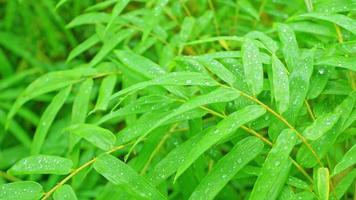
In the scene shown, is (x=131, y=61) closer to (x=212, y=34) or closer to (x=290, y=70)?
(x=290, y=70)

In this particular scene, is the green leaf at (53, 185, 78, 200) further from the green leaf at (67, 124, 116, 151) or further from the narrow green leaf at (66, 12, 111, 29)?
the narrow green leaf at (66, 12, 111, 29)

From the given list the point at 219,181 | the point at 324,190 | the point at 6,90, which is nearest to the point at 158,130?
the point at 219,181

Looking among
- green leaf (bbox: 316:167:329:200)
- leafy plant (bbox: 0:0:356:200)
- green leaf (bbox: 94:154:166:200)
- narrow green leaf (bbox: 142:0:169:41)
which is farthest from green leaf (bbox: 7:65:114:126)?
green leaf (bbox: 316:167:329:200)

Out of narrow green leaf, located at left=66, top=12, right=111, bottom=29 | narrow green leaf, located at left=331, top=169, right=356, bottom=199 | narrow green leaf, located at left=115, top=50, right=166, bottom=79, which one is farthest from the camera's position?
narrow green leaf, located at left=66, top=12, right=111, bottom=29

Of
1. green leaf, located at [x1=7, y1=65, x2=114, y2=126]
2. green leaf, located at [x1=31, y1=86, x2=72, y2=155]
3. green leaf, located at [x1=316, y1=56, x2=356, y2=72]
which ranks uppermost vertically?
green leaf, located at [x1=316, y1=56, x2=356, y2=72]

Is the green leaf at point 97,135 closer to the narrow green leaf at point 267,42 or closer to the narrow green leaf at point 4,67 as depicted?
the narrow green leaf at point 267,42

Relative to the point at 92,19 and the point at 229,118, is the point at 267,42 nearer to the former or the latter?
the point at 229,118

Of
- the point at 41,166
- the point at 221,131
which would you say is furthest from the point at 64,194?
the point at 221,131

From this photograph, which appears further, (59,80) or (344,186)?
(59,80)
